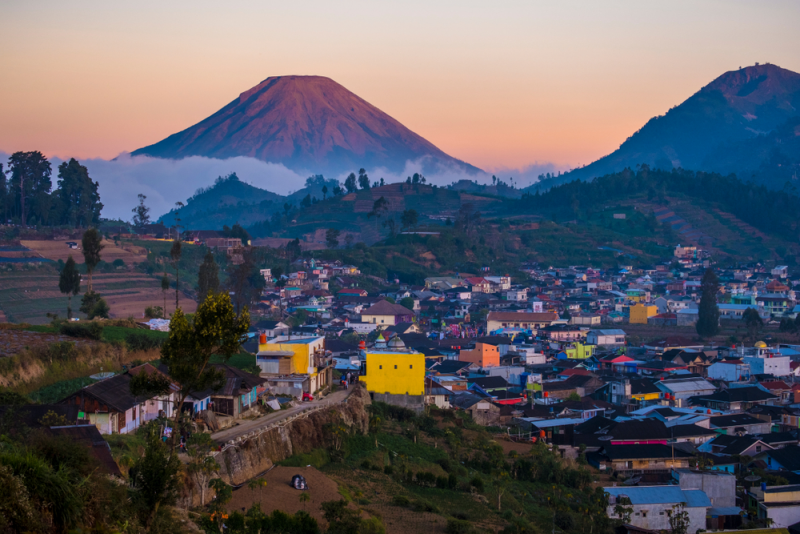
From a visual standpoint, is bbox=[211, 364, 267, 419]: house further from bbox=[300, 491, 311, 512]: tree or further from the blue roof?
the blue roof

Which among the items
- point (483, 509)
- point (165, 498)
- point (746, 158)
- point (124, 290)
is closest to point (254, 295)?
point (124, 290)

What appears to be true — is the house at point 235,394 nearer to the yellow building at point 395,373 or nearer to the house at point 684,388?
the yellow building at point 395,373

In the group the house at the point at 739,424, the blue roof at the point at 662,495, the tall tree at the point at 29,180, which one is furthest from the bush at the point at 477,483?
the tall tree at the point at 29,180

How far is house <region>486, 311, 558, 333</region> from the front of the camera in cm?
4816

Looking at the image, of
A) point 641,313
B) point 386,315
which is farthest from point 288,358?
point 641,313

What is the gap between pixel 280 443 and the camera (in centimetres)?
1486

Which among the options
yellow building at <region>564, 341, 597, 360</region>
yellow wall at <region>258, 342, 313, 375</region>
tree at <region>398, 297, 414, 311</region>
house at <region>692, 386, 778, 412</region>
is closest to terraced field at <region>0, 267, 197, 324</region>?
tree at <region>398, 297, 414, 311</region>

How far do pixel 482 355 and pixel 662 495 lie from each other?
19269mm

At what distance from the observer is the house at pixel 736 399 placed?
30.3 metres

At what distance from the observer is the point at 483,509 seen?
1592 centimetres

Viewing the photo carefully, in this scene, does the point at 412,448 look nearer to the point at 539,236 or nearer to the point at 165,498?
the point at 165,498

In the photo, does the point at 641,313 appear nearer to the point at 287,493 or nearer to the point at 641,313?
the point at 641,313

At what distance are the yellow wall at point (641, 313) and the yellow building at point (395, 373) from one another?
108 ft

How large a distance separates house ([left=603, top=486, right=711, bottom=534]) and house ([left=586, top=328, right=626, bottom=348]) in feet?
87.7
